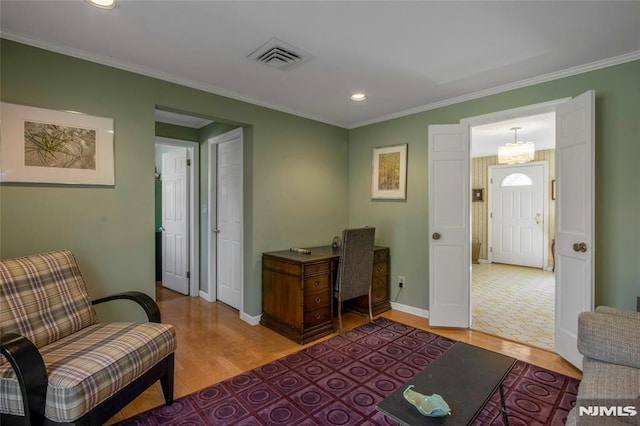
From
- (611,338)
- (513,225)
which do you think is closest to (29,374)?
(611,338)

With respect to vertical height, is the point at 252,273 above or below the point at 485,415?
above

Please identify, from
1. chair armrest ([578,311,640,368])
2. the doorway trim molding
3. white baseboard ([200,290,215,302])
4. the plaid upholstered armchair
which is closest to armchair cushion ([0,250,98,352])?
the plaid upholstered armchair

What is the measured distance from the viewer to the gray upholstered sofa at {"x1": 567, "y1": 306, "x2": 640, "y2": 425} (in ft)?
3.96

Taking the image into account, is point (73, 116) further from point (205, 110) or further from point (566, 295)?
point (566, 295)

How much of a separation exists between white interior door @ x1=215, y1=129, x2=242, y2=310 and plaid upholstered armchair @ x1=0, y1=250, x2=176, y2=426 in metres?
1.60

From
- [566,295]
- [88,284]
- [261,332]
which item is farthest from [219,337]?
[566,295]

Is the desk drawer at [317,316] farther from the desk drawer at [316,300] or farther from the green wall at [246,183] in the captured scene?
the green wall at [246,183]

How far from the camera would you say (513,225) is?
21.8 ft

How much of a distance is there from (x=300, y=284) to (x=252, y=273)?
0.69 m

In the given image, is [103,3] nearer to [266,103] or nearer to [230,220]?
[266,103]

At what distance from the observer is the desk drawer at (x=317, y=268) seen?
2934 mm

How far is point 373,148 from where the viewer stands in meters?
4.05

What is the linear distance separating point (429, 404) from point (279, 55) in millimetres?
2314

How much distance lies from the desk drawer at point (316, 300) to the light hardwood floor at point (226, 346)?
371 millimetres
